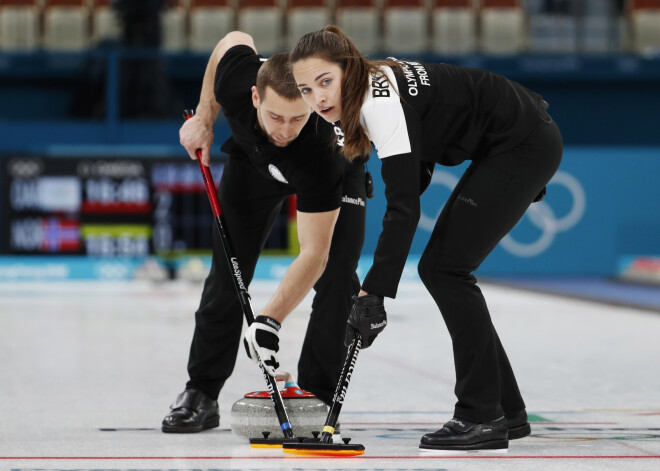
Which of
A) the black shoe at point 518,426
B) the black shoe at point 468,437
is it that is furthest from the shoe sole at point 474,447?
the black shoe at point 518,426

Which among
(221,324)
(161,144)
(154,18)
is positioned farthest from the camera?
(154,18)

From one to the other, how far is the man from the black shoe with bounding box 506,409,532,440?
0.69 metres

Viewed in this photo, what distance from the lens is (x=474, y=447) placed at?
360 centimetres

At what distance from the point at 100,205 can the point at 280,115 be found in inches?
352

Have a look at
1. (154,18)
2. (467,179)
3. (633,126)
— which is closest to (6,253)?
(154,18)

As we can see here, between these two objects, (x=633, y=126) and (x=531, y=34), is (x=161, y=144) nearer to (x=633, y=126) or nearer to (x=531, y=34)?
(x=531, y=34)

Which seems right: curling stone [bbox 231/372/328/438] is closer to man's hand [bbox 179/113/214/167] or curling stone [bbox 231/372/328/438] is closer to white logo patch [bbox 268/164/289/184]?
white logo patch [bbox 268/164/289/184]

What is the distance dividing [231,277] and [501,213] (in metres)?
1.14

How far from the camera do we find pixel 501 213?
144 inches

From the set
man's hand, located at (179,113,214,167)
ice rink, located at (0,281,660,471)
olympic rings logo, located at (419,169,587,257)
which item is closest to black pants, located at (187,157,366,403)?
man's hand, located at (179,113,214,167)

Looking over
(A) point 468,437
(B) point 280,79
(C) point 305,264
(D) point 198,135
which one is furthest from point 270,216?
(A) point 468,437

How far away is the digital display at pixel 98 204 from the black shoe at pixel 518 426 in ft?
28.5

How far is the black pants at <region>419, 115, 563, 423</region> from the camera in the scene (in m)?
3.62

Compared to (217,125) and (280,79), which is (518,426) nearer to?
(280,79)
